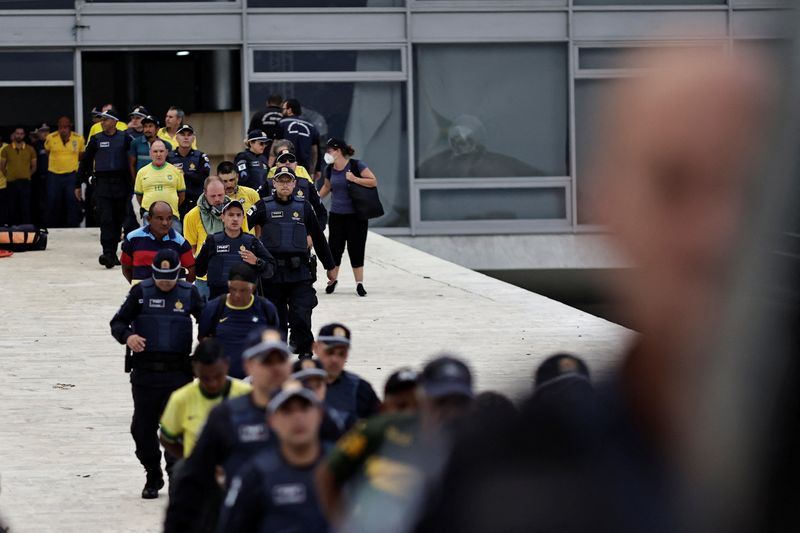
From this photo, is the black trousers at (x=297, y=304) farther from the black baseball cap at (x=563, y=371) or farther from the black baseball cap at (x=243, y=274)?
the black baseball cap at (x=563, y=371)

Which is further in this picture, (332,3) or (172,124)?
(332,3)

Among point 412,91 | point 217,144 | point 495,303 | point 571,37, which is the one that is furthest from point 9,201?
point 495,303

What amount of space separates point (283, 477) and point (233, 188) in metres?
9.82

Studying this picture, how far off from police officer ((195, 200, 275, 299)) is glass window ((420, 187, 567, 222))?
12.8 meters

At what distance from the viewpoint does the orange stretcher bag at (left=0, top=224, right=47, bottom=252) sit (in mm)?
21875

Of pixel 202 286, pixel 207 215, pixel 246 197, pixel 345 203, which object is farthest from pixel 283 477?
pixel 345 203

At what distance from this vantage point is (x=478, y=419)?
3.54 ft

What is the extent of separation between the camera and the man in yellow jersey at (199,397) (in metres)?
7.69

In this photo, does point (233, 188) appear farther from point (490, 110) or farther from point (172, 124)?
point (490, 110)

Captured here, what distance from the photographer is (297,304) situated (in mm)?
13398

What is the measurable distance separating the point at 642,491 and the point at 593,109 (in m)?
0.30

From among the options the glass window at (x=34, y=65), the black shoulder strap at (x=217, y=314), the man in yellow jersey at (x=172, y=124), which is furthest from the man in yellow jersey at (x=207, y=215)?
the glass window at (x=34, y=65)

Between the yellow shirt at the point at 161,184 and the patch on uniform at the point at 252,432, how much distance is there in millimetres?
10961

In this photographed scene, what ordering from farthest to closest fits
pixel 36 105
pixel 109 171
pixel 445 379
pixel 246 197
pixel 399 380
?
pixel 36 105, pixel 109 171, pixel 246 197, pixel 399 380, pixel 445 379
